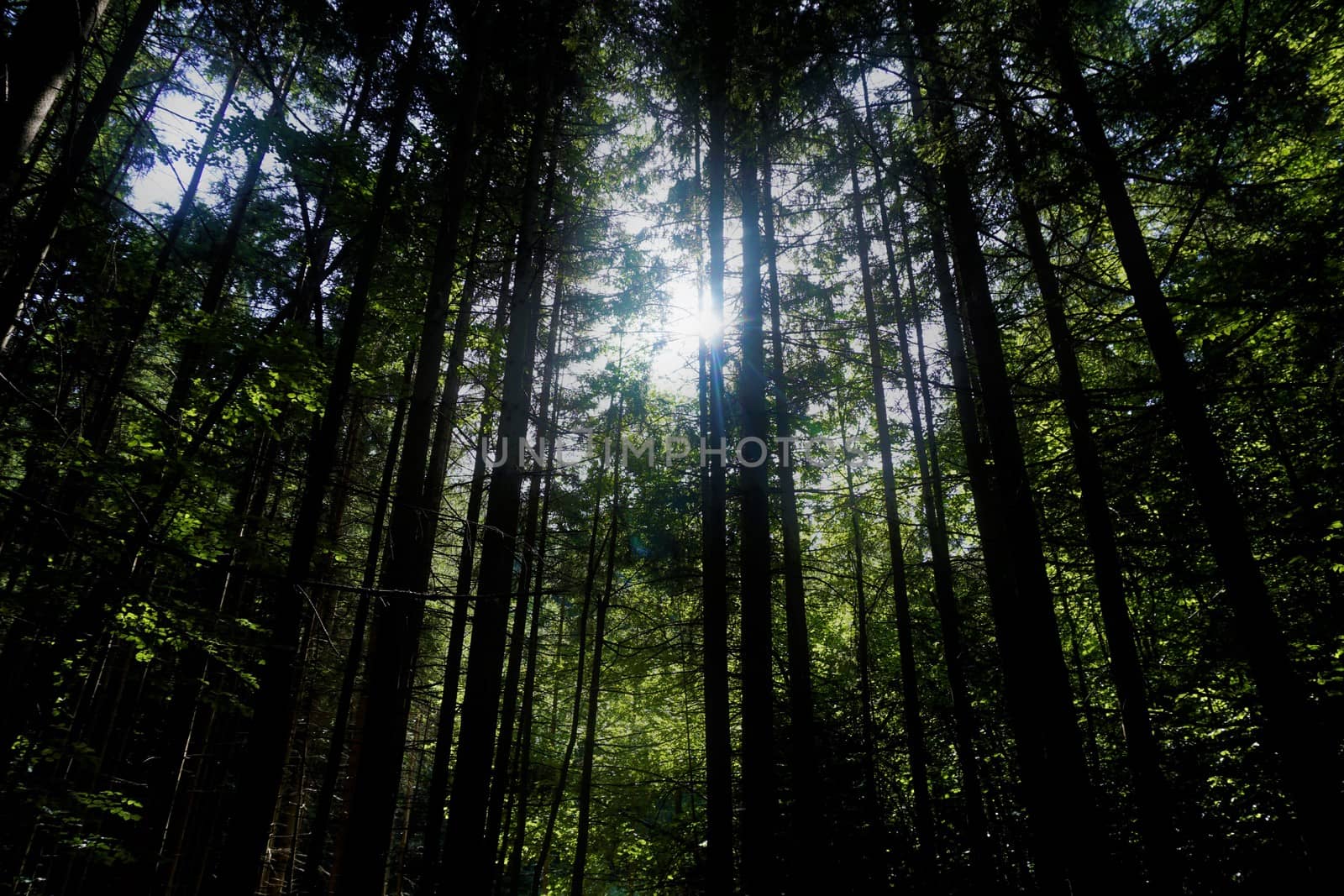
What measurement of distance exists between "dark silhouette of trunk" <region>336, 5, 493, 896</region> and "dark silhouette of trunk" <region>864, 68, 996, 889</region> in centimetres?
441

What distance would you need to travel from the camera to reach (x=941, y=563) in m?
8.70

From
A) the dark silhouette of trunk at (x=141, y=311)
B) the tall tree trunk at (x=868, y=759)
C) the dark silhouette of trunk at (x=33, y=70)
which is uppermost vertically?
the dark silhouette of trunk at (x=141, y=311)

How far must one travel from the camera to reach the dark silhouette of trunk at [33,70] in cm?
229

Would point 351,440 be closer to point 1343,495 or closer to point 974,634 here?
point 974,634

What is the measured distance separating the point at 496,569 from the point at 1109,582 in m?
7.21

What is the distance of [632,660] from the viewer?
11.0m

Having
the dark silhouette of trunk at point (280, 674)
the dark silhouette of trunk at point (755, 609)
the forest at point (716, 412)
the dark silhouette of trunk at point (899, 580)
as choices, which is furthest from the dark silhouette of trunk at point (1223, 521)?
the dark silhouette of trunk at point (280, 674)

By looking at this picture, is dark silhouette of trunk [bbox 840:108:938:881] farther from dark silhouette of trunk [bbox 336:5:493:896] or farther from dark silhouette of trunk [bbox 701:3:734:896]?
dark silhouette of trunk [bbox 336:5:493:896]

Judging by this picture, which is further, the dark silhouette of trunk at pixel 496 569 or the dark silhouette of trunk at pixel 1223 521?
the dark silhouette of trunk at pixel 496 569

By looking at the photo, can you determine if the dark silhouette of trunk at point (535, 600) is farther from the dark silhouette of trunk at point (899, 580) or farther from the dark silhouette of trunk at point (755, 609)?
the dark silhouette of trunk at point (899, 580)

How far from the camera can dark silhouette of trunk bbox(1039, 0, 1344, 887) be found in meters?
3.40

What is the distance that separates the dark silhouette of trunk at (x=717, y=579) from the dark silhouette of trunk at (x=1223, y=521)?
348cm

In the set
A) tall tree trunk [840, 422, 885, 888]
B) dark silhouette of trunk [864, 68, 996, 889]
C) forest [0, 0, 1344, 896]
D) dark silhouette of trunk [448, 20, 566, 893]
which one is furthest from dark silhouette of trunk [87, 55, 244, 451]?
tall tree trunk [840, 422, 885, 888]

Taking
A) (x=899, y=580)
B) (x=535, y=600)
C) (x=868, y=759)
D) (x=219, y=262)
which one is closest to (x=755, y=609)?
(x=899, y=580)
